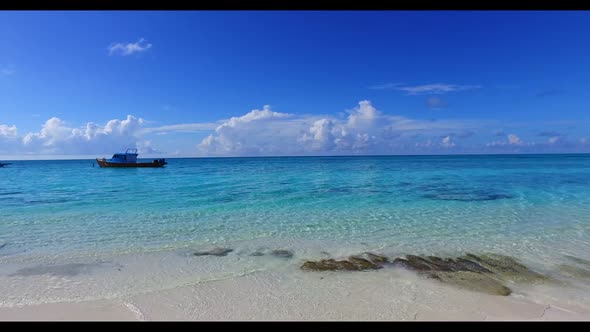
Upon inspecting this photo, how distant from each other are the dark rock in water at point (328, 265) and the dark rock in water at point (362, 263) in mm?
120

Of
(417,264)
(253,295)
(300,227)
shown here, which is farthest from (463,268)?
(300,227)

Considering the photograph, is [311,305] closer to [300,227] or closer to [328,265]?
[328,265]

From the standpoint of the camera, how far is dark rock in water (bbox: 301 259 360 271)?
675 cm

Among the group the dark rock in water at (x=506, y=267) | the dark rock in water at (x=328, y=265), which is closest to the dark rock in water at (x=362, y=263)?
the dark rock in water at (x=328, y=265)

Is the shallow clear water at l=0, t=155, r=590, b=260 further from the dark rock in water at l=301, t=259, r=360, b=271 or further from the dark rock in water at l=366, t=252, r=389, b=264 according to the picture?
the dark rock in water at l=301, t=259, r=360, b=271

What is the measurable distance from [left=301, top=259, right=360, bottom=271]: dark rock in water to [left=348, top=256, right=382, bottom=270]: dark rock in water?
0.39 feet

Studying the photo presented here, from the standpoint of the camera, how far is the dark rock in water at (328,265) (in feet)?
22.1

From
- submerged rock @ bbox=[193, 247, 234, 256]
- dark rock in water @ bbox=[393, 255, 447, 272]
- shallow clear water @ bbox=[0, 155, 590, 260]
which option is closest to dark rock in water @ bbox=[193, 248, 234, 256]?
submerged rock @ bbox=[193, 247, 234, 256]

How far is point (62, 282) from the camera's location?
606 centimetres

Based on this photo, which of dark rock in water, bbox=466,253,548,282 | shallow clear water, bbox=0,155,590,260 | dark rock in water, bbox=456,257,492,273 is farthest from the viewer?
shallow clear water, bbox=0,155,590,260

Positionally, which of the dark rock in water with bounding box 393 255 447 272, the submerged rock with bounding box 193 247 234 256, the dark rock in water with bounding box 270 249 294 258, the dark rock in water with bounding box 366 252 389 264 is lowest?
the dark rock in water with bounding box 393 255 447 272
